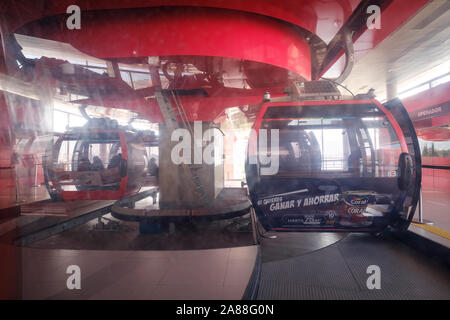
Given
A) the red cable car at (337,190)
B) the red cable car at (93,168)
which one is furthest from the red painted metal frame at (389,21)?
the red cable car at (93,168)

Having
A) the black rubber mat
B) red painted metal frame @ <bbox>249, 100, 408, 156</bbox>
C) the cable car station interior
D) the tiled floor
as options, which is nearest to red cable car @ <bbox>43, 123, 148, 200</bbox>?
the cable car station interior

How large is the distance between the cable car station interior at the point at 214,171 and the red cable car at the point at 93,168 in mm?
58

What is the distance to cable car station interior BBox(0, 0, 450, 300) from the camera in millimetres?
2133

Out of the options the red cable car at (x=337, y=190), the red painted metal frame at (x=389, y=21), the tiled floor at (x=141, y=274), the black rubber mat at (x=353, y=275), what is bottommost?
the black rubber mat at (x=353, y=275)

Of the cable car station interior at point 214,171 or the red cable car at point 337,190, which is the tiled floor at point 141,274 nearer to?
the cable car station interior at point 214,171

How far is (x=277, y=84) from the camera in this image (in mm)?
4395

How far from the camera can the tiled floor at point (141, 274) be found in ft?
6.34

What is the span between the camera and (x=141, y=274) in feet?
7.39

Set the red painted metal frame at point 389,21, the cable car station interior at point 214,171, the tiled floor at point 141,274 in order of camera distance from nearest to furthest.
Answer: the tiled floor at point 141,274
the cable car station interior at point 214,171
the red painted metal frame at point 389,21

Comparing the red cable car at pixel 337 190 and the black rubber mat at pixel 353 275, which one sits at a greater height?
the red cable car at pixel 337 190

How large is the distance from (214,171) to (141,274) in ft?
10.3

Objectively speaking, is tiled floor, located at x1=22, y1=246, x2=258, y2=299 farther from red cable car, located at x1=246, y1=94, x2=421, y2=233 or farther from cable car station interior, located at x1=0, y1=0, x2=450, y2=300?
red cable car, located at x1=246, y1=94, x2=421, y2=233

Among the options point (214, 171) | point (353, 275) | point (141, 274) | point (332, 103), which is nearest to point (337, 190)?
point (353, 275)

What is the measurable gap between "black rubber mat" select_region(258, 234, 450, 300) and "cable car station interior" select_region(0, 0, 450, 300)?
18 mm
